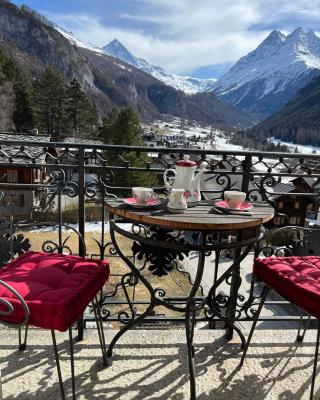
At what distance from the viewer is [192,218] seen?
1757mm

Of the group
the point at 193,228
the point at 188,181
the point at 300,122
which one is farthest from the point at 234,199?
the point at 300,122

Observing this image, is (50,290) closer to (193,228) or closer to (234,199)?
(193,228)

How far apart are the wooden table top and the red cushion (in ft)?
1.21

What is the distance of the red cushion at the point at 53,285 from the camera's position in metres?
1.52

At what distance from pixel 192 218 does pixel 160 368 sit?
113cm

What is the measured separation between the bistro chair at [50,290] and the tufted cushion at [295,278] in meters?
0.90

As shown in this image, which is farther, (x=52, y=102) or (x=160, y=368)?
(x=52, y=102)

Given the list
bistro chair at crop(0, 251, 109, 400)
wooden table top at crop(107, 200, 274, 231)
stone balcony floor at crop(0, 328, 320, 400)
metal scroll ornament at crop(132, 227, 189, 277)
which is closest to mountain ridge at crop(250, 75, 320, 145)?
stone balcony floor at crop(0, 328, 320, 400)

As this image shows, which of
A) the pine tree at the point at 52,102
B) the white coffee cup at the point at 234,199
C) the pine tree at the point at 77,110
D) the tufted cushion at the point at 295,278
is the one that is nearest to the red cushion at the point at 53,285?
the white coffee cup at the point at 234,199

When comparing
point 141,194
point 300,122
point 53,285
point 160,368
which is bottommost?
point 160,368

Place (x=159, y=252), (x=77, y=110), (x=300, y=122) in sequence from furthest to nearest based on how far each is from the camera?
1. (x=300, y=122)
2. (x=77, y=110)
3. (x=159, y=252)

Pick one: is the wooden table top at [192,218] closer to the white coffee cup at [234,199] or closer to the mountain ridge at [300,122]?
the white coffee cup at [234,199]

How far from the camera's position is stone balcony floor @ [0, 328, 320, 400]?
6.95 feet

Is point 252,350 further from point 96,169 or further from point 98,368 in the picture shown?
point 96,169
